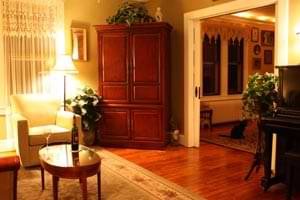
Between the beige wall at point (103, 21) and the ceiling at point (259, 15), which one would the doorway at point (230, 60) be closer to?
the ceiling at point (259, 15)

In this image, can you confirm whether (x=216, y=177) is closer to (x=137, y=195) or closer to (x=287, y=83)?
(x=137, y=195)

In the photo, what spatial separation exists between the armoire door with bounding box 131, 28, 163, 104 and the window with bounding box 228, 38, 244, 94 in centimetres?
343

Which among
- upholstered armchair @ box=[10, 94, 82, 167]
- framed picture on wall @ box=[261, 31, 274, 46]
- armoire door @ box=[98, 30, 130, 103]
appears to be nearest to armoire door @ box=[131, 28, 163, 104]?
armoire door @ box=[98, 30, 130, 103]

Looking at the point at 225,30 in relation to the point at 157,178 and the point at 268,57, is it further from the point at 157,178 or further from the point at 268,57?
the point at 157,178

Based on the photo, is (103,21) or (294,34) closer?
(294,34)

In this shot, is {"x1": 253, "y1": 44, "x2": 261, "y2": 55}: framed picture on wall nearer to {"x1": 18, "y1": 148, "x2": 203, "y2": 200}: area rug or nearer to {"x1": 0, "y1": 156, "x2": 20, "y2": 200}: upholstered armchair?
{"x1": 18, "y1": 148, "x2": 203, "y2": 200}: area rug

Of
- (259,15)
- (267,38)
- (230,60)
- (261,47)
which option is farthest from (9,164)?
(267,38)

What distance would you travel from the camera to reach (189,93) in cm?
513

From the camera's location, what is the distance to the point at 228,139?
5809mm

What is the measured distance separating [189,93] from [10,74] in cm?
290

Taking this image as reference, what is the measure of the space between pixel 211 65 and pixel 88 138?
3734 mm

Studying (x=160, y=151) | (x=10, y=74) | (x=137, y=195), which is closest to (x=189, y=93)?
(x=160, y=151)

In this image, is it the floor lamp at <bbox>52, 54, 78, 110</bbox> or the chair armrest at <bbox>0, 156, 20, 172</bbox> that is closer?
the chair armrest at <bbox>0, 156, 20, 172</bbox>

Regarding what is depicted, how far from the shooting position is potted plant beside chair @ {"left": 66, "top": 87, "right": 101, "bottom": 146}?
4.97 metres
